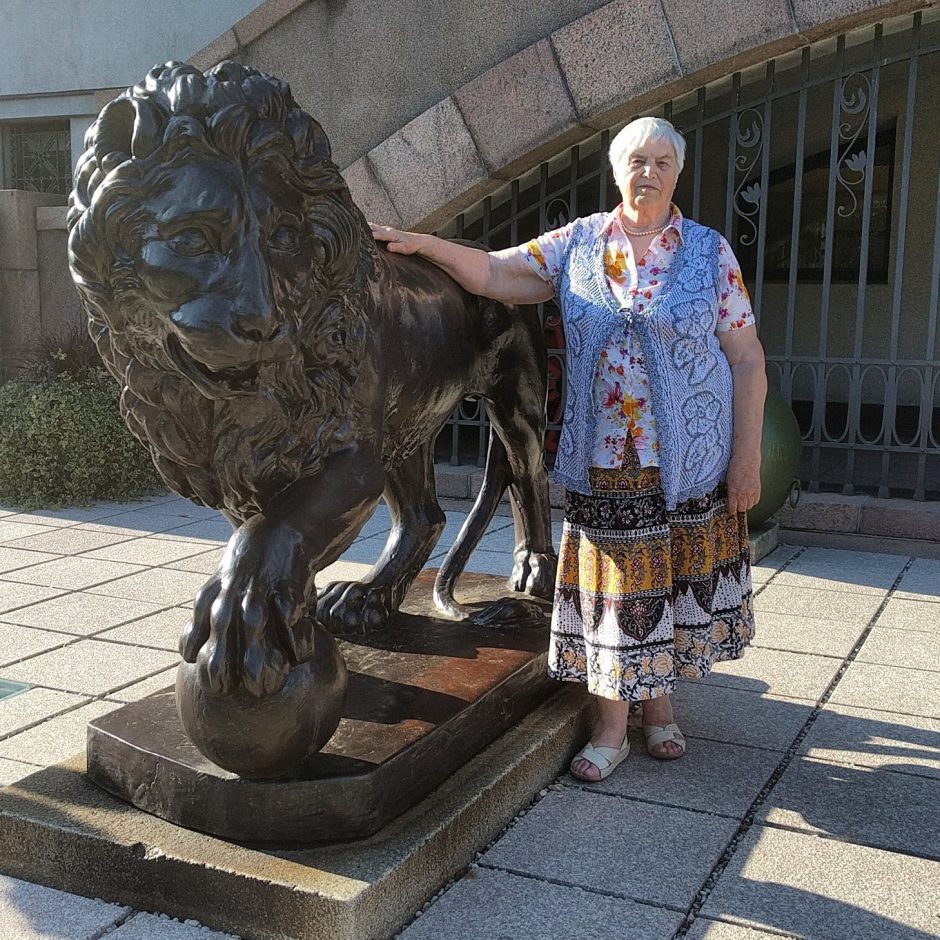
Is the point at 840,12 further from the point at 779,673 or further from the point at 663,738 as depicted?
the point at 663,738

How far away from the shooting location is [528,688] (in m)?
3.21

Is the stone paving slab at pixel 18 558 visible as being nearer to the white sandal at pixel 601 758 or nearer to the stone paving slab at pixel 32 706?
the stone paving slab at pixel 32 706

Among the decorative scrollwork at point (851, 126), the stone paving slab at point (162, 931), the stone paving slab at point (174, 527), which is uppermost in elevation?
the decorative scrollwork at point (851, 126)

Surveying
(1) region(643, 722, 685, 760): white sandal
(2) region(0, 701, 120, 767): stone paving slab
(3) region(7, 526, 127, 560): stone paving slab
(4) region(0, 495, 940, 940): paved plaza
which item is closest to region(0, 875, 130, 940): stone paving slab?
(4) region(0, 495, 940, 940): paved plaza

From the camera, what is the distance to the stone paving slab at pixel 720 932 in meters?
2.36

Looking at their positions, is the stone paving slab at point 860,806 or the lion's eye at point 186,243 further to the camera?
the stone paving slab at point 860,806

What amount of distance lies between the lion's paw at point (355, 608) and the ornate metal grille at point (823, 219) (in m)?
4.07

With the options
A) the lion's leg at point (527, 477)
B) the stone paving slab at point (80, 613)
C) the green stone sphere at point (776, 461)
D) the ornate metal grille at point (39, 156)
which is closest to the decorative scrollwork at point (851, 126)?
the green stone sphere at point (776, 461)

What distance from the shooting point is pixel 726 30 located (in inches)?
252

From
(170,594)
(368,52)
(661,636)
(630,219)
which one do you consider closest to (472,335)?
(630,219)

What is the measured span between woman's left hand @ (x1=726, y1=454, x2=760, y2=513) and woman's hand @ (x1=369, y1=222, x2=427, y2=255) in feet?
3.50

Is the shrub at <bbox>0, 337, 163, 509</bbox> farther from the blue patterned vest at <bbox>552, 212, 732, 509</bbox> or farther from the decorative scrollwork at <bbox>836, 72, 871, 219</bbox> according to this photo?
the blue patterned vest at <bbox>552, 212, 732, 509</bbox>

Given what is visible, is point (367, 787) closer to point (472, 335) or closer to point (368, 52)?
point (472, 335)

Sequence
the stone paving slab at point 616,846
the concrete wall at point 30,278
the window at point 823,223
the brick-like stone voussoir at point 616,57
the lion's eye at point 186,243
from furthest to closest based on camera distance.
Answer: the window at point 823,223 < the concrete wall at point 30,278 < the brick-like stone voussoir at point 616,57 < the stone paving slab at point 616,846 < the lion's eye at point 186,243
